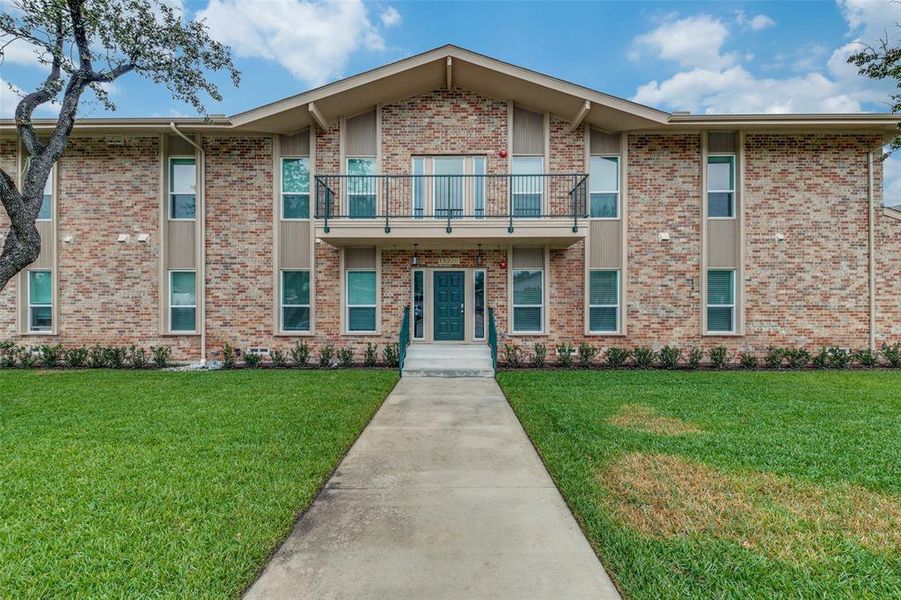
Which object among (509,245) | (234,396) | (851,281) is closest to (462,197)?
(509,245)

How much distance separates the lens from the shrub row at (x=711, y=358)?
1054 centimetres

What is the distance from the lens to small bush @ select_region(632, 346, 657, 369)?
1058 cm

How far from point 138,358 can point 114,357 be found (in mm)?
558

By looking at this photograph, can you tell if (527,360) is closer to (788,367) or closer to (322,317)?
(322,317)

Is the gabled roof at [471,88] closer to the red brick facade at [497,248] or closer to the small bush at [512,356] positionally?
the red brick facade at [497,248]

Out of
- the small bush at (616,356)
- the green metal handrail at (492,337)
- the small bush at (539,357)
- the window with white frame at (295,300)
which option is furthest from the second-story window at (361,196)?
the small bush at (616,356)

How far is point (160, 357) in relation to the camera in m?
10.8

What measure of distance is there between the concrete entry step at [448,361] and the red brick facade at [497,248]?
1053 mm

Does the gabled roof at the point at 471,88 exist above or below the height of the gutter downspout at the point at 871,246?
above

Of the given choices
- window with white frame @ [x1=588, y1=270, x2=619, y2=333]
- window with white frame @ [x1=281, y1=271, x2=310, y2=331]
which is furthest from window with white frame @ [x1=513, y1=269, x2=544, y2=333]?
window with white frame @ [x1=281, y1=271, x2=310, y2=331]

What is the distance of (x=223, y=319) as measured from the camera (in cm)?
1111

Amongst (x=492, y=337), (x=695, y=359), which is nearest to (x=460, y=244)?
(x=492, y=337)

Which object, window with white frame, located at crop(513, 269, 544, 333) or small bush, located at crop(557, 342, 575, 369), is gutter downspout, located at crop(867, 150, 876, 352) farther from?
window with white frame, located at crop(513, 269, 544, 333)

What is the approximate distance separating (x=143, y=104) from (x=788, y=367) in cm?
2038
